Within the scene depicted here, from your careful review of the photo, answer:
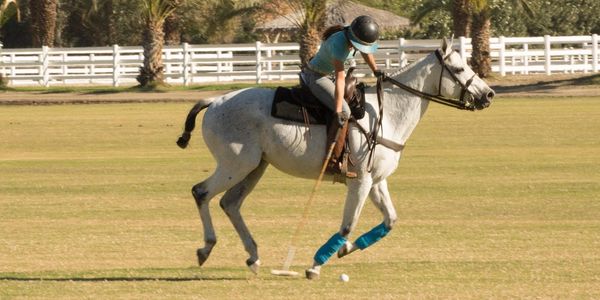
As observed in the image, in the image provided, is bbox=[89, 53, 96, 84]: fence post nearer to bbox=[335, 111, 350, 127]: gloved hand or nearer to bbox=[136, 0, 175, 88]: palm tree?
bbox=[136, 0, 175, 88]: palm tree

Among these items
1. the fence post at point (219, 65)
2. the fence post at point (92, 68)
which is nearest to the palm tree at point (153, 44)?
the fence post at point (219, 65)

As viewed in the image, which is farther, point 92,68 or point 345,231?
point 92,68

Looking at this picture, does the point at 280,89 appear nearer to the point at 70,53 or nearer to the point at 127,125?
the point at 127,125

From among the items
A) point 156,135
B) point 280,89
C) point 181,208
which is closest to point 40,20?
point 156,135

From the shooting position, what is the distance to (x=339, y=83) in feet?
44.0

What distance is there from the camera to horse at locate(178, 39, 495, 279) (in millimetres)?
13539

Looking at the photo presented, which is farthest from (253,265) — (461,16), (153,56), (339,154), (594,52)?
(461,16)

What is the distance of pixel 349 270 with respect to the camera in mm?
14195

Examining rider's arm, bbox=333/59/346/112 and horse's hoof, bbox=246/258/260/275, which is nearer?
rider's arm, bbox=333/59/346/112

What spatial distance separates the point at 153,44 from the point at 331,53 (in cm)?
4271

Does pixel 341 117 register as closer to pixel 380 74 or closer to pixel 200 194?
pixel 380 74

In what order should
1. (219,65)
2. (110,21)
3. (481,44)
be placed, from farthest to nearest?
(110,21) → (219,65) → (481,44)

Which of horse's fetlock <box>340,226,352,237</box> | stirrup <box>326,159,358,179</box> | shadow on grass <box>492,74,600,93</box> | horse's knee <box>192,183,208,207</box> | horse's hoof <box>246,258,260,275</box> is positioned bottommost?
shadow on grass <box>492,74,600,93</box>

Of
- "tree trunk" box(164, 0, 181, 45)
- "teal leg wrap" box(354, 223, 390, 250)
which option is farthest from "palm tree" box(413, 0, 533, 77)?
"teal leg wrap" box(354, 223, 390, 250)
